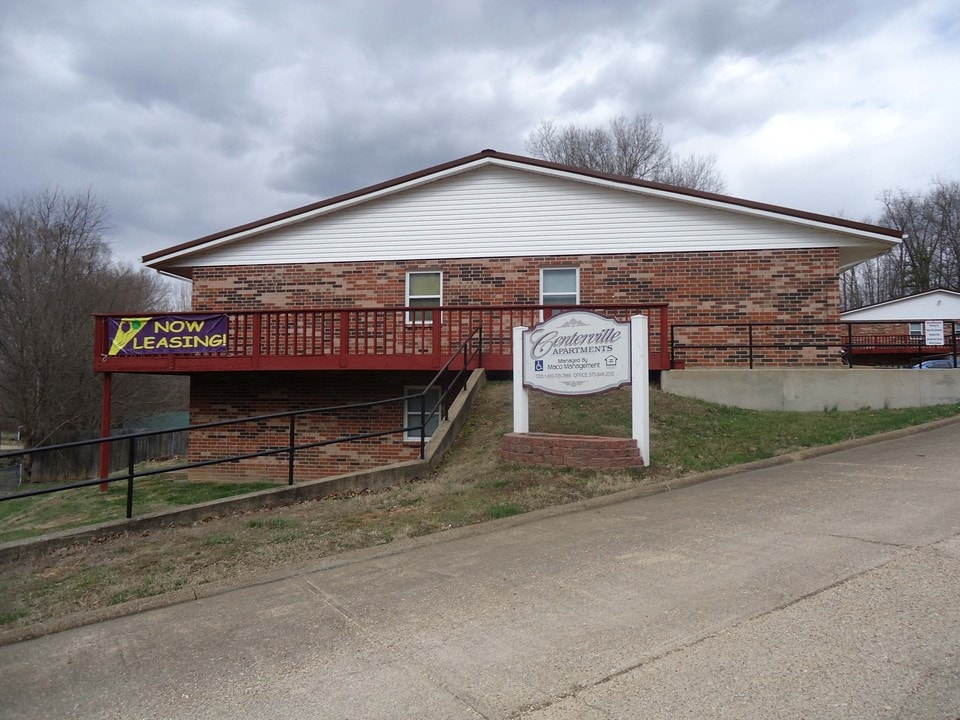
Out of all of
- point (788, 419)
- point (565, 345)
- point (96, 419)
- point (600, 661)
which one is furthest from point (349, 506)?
point (96, 419)

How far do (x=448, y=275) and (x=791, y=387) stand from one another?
719cm

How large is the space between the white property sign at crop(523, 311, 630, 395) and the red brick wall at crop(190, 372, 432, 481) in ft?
16.4

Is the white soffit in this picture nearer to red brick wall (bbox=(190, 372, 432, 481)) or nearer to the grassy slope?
red brick wall (bbox=(190, 372, 432, 481))

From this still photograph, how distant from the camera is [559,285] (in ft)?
49.0

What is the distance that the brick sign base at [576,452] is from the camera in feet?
27.3

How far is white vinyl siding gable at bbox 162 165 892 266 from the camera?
14398mm

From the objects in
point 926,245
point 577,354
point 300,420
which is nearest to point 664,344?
point 577,354

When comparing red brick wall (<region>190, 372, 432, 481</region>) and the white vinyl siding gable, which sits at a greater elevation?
the white vinyl siding gable

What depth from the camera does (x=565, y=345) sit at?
8852 mm

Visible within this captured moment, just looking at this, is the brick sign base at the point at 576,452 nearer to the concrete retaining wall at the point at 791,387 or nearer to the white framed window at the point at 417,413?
A: the concrete retaining wall at the point at 791,387

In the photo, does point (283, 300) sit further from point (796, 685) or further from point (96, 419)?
point (96, 419)

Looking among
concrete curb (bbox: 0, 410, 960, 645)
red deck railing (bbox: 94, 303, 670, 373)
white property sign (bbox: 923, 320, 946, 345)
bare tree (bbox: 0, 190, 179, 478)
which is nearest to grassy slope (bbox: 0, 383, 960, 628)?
concrete curb (bbox: 0, 410, 960, 645)

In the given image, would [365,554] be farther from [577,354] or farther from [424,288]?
[424,288]

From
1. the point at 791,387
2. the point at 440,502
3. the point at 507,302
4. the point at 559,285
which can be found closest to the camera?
the point at 440,502
